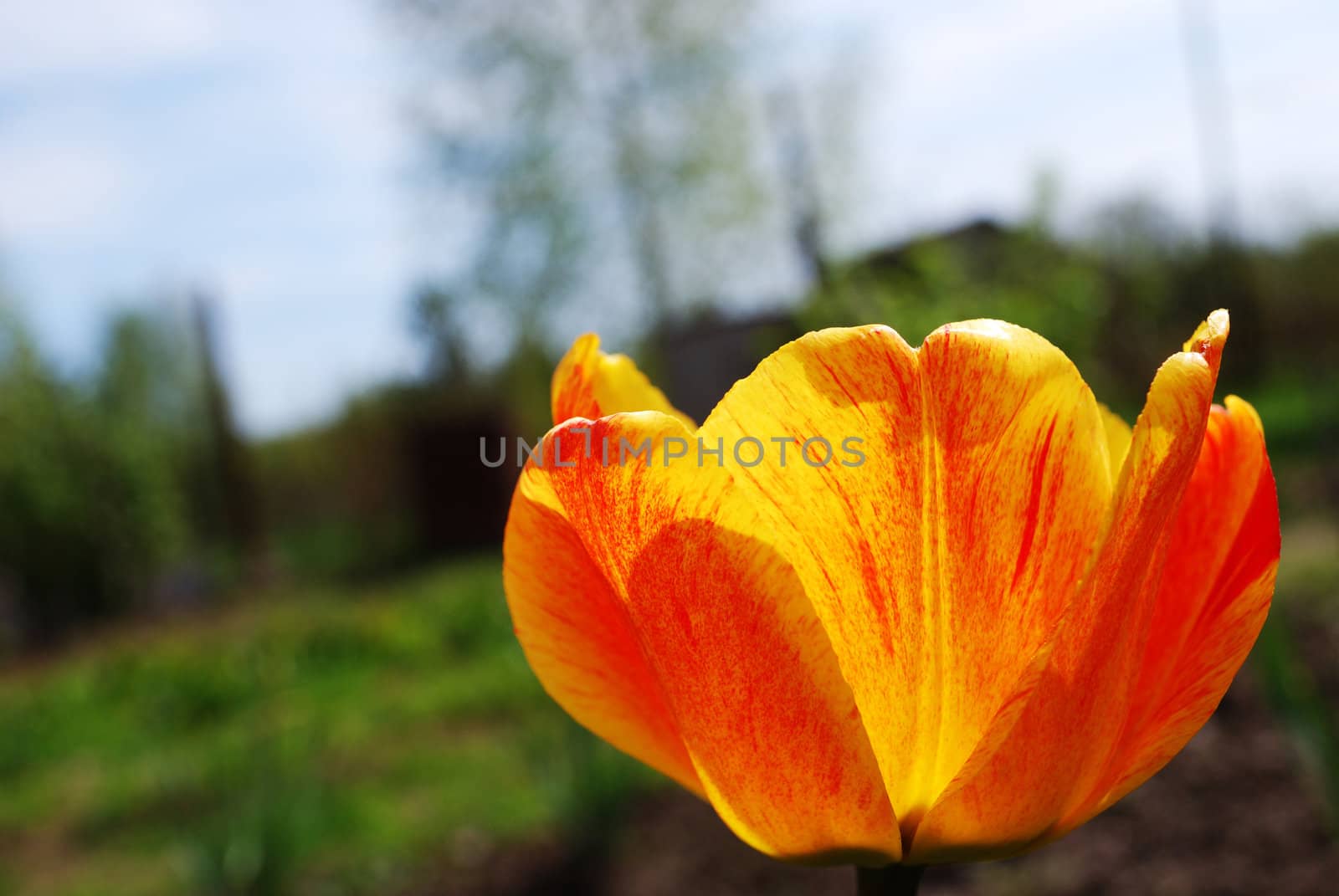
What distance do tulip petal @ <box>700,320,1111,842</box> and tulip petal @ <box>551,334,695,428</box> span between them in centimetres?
7

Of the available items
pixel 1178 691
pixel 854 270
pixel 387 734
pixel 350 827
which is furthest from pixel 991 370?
pixel 387 734

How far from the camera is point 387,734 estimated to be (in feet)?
19.2

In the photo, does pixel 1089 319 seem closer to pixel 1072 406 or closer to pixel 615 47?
pixel 1072 406

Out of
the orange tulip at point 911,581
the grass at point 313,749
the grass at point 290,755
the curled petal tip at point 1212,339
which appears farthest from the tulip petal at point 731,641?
the grass at point 290,755

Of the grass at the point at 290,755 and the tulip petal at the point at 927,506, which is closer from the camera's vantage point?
the tulip petal at the point at 927,506

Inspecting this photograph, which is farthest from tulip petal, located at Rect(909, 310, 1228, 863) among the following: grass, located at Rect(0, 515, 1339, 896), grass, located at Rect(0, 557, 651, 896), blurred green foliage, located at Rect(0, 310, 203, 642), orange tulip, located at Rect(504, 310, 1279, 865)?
blurred green foliage, located at Rect(0, 310, 203, 642)

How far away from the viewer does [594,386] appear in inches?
21.9

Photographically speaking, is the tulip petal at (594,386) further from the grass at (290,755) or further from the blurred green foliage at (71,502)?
the blurred green foliage at (71,502)

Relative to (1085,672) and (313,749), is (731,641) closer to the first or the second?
(1085,672)

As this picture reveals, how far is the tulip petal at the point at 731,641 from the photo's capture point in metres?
0.41

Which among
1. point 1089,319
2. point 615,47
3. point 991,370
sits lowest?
point 1089,319

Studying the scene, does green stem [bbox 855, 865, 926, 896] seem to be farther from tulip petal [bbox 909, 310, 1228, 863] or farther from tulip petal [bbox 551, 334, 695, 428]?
tulip petal [bbox 551, 334, 695, 428]

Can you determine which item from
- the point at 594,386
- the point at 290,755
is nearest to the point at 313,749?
the point at 290,755

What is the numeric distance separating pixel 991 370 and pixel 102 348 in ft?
59.3
